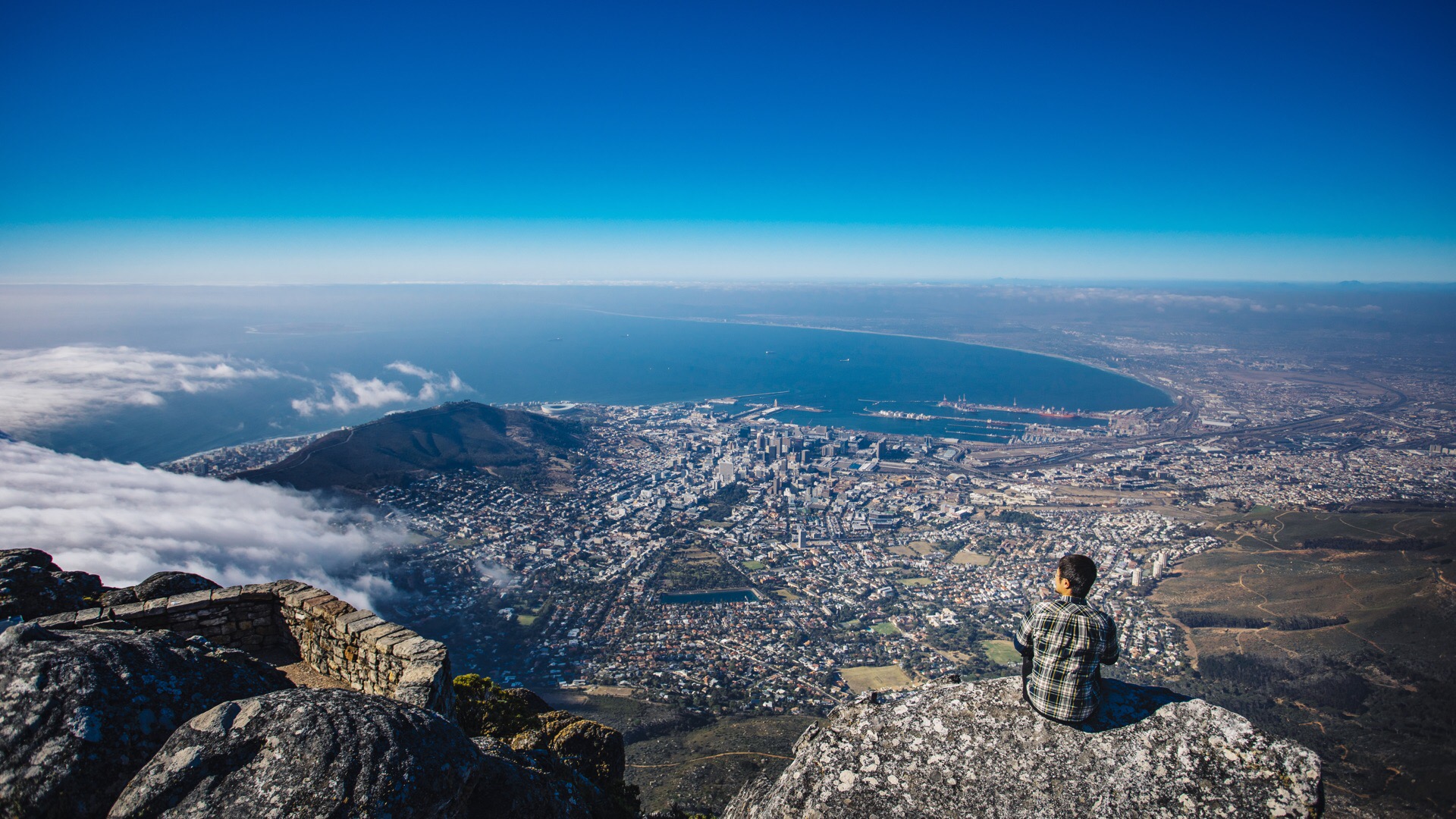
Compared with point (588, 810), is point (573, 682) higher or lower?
lower

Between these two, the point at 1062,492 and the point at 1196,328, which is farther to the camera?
the point at 1196,328

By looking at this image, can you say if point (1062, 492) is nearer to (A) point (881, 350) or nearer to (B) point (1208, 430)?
(B) point (1208, 430)

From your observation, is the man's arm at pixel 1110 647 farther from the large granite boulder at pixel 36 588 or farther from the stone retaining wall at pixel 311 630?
the large granite boulder at pixel 36 588

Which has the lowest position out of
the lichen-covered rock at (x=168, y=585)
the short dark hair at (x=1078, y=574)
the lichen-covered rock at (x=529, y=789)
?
the lichen-covered rock at (x=529, y=789)

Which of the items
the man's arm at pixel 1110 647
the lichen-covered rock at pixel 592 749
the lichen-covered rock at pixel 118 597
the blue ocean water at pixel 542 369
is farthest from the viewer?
the blue ocean water at pixel 542 369

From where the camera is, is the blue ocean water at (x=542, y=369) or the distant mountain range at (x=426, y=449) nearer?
the distant mountain range at (x=426, y=449)

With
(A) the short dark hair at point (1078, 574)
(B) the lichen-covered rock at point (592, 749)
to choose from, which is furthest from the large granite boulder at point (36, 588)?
(A) the short dark hair at point (1078, 574)

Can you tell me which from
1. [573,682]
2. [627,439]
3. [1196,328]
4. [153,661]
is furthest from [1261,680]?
[1196,328]

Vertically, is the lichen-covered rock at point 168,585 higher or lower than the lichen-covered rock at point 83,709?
lower

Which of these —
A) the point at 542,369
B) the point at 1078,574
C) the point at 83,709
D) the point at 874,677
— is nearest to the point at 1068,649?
the point at 1078,574
